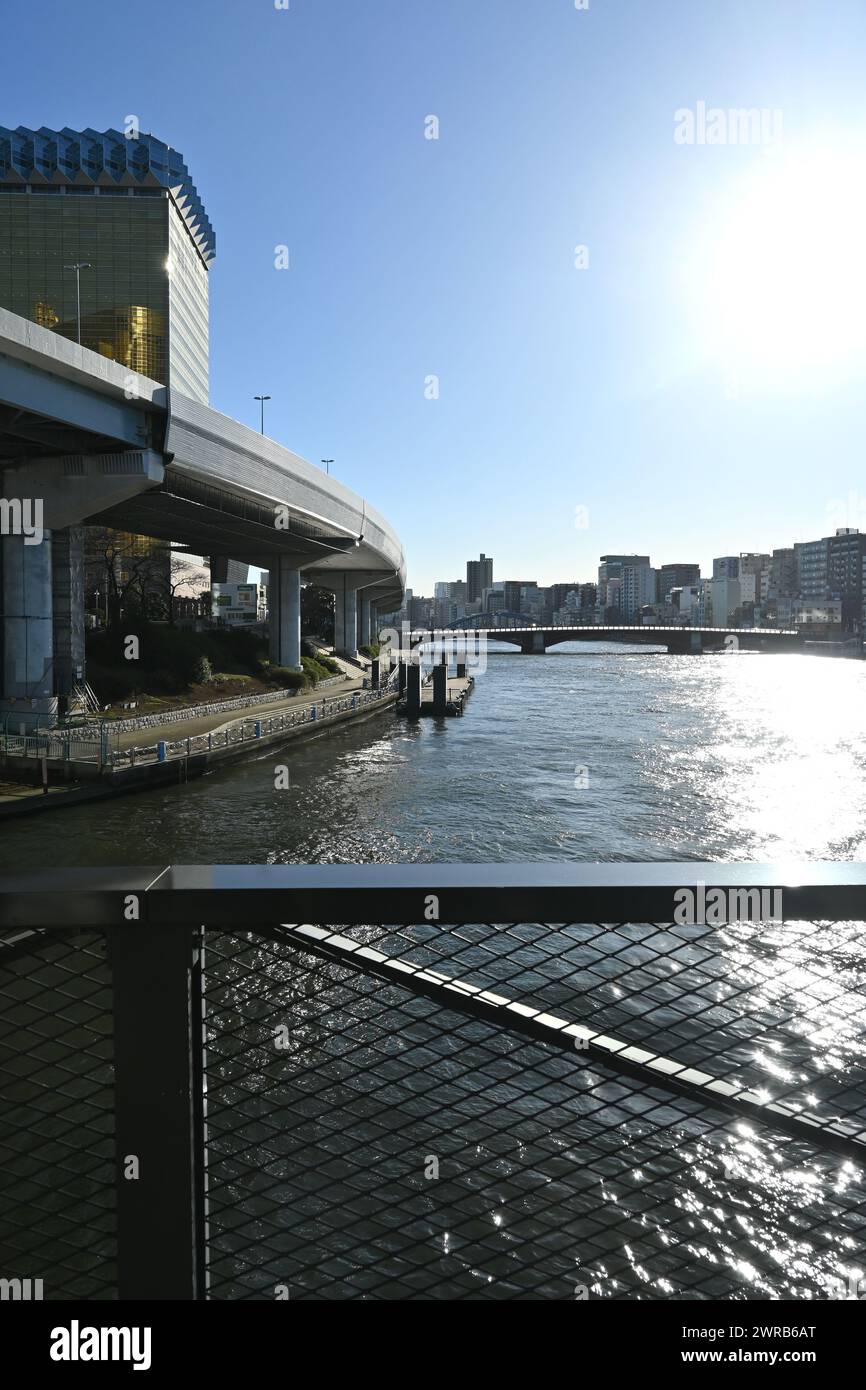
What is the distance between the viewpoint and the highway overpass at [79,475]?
20.7 metres

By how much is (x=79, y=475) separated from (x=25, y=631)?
460cm

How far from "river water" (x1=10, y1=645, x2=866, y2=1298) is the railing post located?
0.09m

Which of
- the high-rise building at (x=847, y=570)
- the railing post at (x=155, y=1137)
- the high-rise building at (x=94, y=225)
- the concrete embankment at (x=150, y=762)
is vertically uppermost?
the high-rise building at (x=94, y=225)

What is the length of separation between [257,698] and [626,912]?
118ft

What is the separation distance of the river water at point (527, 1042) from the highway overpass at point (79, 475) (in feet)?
23.2

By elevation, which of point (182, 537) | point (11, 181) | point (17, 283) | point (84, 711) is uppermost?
point (11, 181)

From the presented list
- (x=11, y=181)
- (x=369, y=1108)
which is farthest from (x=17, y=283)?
(x=369, y=1108)

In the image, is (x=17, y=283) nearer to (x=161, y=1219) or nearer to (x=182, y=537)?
(x=182, y=537)

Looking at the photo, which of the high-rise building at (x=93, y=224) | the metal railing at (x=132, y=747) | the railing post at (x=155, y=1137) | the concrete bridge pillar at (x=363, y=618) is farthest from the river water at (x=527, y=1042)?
the high-rise building at (x=93, y=224)

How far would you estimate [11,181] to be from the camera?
87.4 meters

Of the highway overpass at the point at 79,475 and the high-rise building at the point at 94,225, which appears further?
the high-rise building at the point at 94,225

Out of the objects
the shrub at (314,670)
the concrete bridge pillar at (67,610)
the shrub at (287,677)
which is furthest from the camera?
the shrub at (314,670)

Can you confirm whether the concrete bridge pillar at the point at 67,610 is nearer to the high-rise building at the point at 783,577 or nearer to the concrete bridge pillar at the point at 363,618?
the concrete bridge pillar at the point at 363,618

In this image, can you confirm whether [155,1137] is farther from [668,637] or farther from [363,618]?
[668,637]
